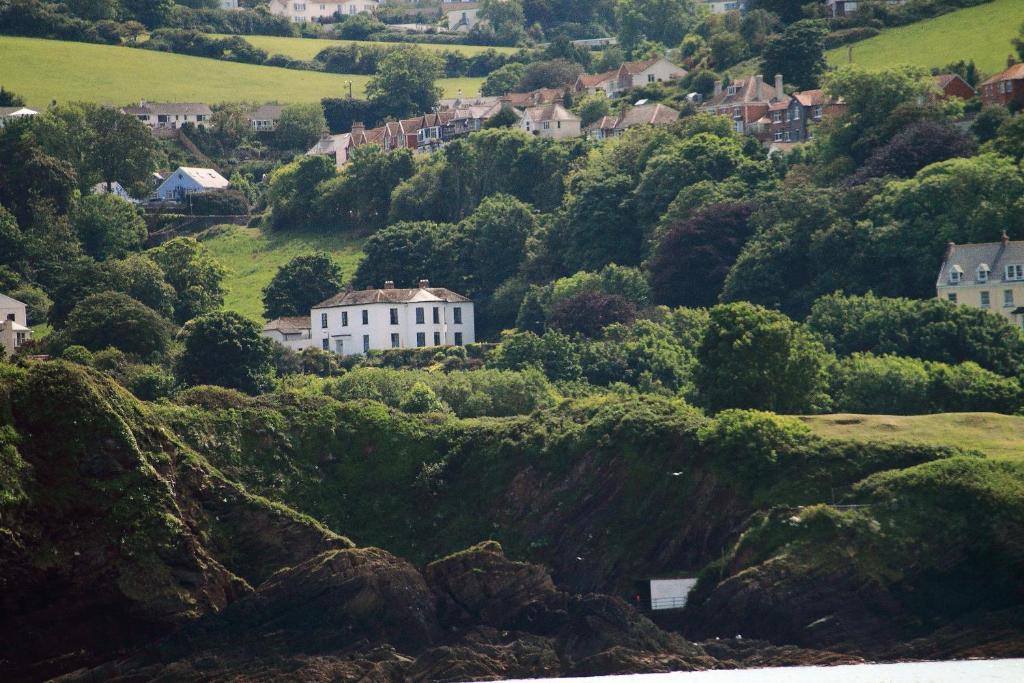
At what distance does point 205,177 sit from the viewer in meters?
181

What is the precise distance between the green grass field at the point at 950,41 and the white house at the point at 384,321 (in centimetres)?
3757

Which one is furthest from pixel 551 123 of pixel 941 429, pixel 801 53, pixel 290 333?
pixel 941 429

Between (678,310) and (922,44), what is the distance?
152 feet

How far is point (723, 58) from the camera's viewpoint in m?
178

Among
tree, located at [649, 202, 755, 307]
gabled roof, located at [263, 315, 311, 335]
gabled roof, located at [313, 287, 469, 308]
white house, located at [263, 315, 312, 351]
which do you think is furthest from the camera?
gabled roof, located at [263, 315, 311, 335]

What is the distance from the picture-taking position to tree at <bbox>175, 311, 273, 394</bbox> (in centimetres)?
12156

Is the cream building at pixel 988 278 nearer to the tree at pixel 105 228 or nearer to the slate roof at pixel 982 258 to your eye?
the slate roof at pixel 982 258

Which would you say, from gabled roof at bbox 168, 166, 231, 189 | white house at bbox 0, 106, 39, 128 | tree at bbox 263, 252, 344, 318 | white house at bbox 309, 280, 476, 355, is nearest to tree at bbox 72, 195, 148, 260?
tree at bbox 263, 252, 344, 318

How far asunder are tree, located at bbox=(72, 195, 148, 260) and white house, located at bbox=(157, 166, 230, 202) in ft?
48.7

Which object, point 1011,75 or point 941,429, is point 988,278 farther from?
point 1011,75

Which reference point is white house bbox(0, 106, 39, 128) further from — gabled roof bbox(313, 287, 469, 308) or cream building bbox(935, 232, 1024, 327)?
cream building bbox(935, 232, 1024, 327)

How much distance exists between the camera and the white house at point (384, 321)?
136m

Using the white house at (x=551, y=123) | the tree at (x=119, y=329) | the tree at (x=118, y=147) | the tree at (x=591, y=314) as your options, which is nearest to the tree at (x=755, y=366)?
the tree at (x=591, y=314)

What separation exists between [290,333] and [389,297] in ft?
20.0
